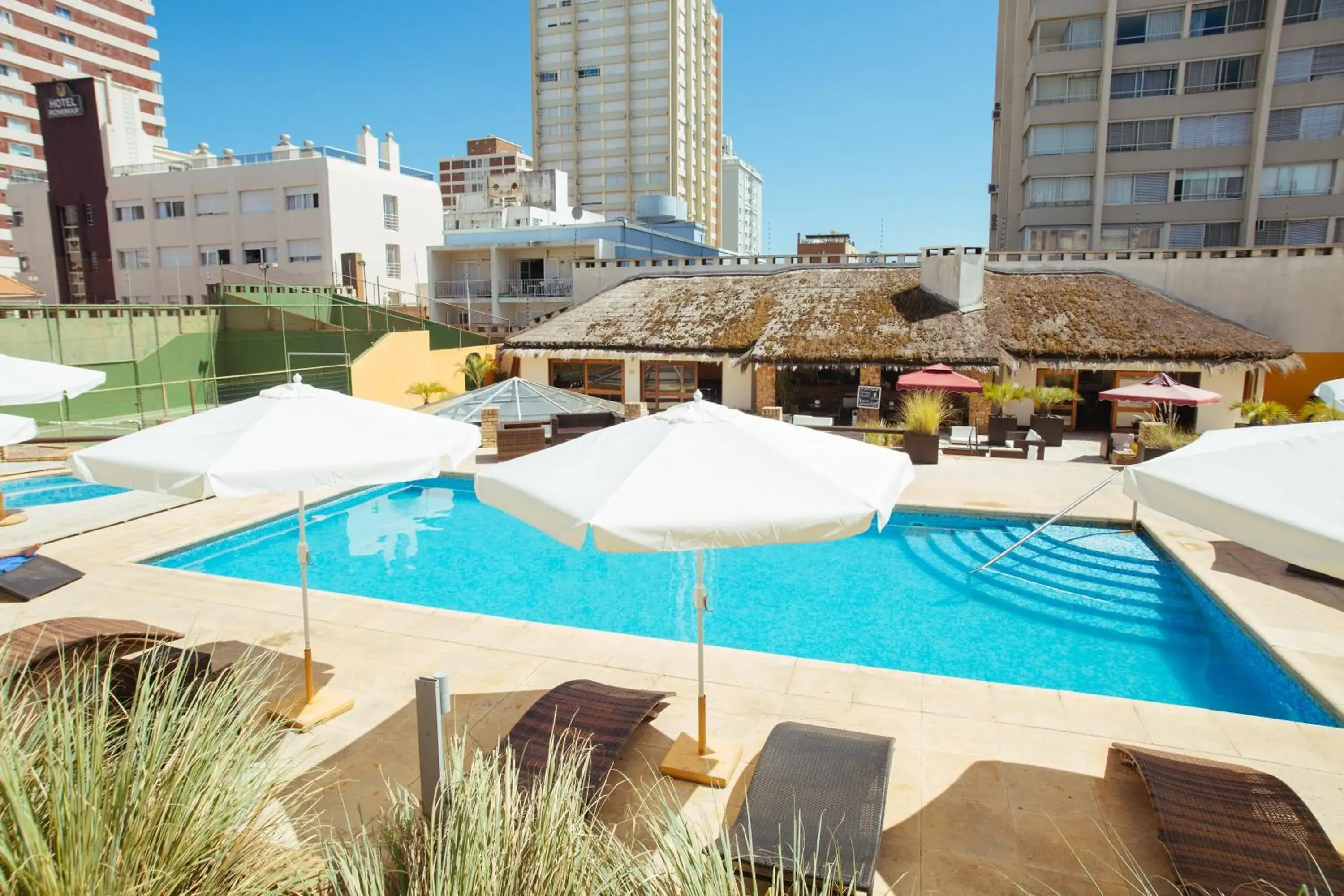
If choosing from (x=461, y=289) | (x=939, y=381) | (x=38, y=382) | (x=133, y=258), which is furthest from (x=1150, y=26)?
(x=133, y=258)

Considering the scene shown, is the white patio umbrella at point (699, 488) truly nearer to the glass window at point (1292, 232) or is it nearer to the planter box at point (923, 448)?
the planter box at point (923, 448)

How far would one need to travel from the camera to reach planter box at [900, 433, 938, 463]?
52.3ft

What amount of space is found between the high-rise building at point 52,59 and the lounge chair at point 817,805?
5745 cm

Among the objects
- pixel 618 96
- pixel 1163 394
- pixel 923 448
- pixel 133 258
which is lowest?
pixel 923 448

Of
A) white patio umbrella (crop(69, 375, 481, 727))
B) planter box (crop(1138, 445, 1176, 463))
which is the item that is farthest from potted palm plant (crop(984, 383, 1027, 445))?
white patio umbrella (crop(69, 375, 481, 727))

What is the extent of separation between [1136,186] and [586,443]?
40977mm

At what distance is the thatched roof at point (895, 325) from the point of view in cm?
2080

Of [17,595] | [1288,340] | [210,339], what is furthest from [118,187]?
[1288,340]

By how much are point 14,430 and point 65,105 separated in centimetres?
4401

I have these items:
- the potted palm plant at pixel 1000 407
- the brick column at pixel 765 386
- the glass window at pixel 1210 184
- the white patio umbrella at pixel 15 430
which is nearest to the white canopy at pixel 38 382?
the white patio umbrella at pixel 15 430

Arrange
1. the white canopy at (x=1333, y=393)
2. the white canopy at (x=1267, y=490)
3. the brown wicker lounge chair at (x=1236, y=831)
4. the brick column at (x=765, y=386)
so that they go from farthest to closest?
the brick column at (x=765, y=386), the white canopy at (x=1333, y=393), the brown wicker lounge chair at (x=1236, y=831), the white canopy at (x=1267, y=490)

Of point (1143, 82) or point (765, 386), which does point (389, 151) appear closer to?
point (765, 386)

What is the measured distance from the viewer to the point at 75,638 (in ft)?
17.7

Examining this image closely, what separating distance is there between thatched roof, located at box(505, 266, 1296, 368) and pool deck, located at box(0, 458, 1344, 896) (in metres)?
12.8
